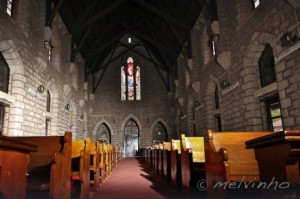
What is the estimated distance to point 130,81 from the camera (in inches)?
650

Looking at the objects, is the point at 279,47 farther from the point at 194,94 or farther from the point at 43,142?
the point at 194,94

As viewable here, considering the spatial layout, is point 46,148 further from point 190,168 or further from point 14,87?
point 14,87

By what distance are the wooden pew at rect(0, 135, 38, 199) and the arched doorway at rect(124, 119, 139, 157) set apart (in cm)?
1420

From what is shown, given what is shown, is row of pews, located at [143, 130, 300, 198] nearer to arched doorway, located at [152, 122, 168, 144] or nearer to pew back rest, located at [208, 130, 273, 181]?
pew back rest, located at [208, 130, 273, 181]

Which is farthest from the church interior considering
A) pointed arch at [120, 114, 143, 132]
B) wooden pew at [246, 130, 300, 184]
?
pointed arch at [120, 114, 143, 132]

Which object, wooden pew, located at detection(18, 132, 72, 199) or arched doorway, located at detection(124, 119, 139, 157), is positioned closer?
wooden pew, located at detection(18, 132, 72, 199)

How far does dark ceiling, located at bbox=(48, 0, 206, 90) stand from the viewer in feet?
33.0

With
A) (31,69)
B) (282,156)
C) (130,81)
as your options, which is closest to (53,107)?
(31,69)

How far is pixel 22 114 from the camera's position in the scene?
6.26 m

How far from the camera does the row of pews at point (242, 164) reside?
4.43 feet

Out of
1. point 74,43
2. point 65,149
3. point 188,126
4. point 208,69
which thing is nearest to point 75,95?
point 74,43

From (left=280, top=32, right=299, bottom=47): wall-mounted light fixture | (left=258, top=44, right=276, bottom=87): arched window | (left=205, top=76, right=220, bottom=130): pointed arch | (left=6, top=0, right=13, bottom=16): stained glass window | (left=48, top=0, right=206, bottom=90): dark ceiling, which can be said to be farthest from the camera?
(left=48, top=0, right=206, bottom=90): dark ceiling

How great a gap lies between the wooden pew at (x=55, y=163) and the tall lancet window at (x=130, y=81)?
517 inches

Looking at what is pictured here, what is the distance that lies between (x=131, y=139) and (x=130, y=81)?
3.84m
